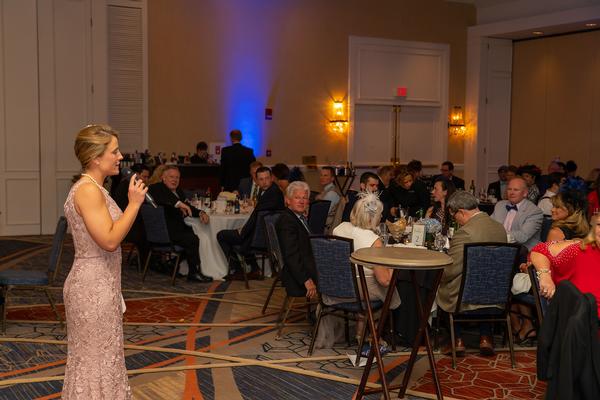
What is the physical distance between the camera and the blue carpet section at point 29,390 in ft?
15.4

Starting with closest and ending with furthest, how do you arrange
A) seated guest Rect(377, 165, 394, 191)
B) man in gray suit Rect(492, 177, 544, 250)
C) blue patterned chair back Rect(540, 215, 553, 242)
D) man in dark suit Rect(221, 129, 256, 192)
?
1. man in gray suit Rect(492, 177, 544, 250)
2. blue patterned chair back Rect(540, 215, 553, 242)
3. seated guest Rect(377, 165, 394, 191)
4. man in dark suit Rect(221, 129, 256, 192)

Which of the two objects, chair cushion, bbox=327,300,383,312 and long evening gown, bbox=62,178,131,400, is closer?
long evening gown, bbox=62,178,131,400

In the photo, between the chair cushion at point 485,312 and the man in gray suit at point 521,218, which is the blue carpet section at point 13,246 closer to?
the man in gray suit at point 521,218

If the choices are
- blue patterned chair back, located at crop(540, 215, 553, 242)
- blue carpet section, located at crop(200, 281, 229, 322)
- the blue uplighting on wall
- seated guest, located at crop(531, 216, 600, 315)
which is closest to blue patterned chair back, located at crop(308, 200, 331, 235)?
blue carpet section, located at crop(200, 281, 229, 322)

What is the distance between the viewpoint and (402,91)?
1533cm

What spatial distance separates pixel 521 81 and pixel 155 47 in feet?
24.7

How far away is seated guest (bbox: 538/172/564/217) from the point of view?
8312 mm

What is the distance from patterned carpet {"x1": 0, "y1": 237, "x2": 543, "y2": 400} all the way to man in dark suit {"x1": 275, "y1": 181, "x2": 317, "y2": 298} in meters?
0.42

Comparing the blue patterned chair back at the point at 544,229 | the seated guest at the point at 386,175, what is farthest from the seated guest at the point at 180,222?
the blue patterned chair back at the point at 544,229

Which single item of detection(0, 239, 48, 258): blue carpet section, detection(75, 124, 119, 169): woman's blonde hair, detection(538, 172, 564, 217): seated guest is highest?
detection(75, 124, 119, 169): woman's blonde hair

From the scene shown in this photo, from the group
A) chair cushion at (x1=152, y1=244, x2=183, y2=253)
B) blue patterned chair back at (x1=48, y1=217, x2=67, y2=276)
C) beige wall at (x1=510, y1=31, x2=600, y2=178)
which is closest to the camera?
blue patterned chair back at (x1=48, y1=217, x2=67, y2=276)

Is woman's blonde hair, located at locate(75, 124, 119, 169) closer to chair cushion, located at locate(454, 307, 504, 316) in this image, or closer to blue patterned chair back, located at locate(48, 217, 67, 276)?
blue patterned chair back, located at locate(48, 217, 67, 276)

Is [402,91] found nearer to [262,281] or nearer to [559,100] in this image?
[559,100]

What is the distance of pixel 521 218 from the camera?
6.78m
